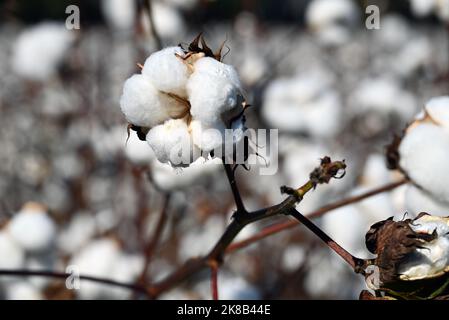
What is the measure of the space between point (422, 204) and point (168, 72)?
54 cm

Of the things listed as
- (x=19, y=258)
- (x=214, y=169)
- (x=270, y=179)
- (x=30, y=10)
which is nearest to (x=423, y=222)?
(x=214, y=169)

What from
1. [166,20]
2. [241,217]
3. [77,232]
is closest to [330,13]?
[166,20]

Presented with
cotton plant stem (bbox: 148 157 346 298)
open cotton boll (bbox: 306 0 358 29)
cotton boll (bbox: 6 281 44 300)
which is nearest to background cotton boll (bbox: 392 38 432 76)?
open cotton boll (bbox: 306 0 358 29)

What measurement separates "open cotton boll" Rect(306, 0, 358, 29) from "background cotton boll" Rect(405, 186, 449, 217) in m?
1.76

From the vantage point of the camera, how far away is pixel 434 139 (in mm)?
1123

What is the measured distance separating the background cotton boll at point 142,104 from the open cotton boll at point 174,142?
0.04 ft

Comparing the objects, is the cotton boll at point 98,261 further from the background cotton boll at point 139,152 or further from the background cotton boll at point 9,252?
the background cotton boll at point 139,152

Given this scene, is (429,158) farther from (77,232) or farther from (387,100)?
(387,100)

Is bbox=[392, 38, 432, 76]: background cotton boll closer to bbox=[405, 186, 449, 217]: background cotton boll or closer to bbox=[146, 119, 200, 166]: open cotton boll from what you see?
bbox=[405, 186, 449, 217]: background cotton boll

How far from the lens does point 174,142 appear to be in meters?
0.79

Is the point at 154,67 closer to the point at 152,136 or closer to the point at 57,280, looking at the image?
the point at 152,136

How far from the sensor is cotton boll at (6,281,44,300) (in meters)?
1.53

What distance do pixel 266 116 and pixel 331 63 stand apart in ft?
7.42

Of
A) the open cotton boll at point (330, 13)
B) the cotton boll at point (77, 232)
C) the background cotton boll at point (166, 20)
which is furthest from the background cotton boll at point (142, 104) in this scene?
the open cotton boll at point (330, 13)
